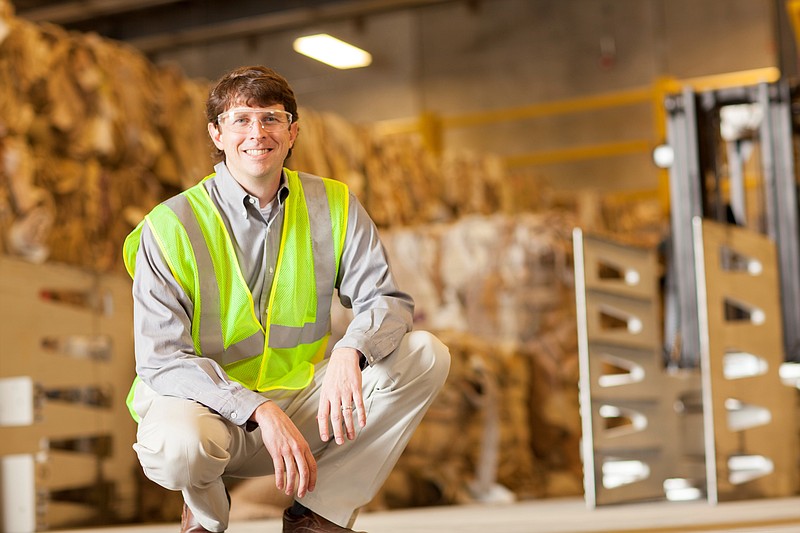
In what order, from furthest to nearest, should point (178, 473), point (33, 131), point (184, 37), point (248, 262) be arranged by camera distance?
point (184, 37) < point (33, 131) < point (248, 262) < point (178, 473)

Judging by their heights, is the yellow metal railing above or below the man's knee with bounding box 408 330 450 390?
above

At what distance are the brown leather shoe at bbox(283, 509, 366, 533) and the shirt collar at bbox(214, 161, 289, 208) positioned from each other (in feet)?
2.40

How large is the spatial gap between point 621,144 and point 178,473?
1171 cm

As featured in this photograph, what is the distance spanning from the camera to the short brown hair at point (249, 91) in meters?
2.53

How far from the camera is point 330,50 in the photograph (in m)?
13.8

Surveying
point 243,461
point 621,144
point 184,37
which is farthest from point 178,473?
point 184,37

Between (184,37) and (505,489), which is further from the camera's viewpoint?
(184,37)

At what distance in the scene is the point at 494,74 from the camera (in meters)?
14.4

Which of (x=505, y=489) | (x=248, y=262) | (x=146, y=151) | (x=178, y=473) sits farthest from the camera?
(x=505, y=489)

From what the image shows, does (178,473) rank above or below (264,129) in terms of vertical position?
below

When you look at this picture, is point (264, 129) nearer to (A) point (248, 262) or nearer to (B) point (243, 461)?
(A) point (248, 262)

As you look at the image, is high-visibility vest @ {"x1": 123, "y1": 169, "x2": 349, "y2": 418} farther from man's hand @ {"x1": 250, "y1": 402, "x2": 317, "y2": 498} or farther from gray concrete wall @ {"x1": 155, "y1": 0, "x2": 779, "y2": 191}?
gray concrete wall @ {"x1": 155, "y1": 0, "x2": 779, "y2": 191}

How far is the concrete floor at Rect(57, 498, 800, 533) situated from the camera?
331 centimetres

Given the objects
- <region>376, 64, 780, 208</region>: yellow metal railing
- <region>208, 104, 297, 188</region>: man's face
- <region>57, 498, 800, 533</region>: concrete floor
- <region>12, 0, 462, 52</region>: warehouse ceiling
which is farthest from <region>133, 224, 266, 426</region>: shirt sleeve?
<region>12, 0, 462, 52</region>: warehouse ceiling
